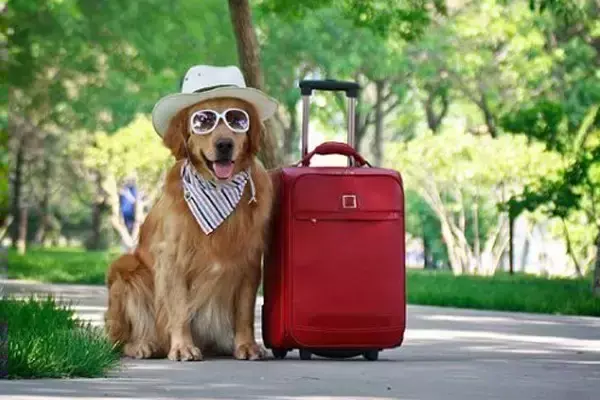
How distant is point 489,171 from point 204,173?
83.7 feet

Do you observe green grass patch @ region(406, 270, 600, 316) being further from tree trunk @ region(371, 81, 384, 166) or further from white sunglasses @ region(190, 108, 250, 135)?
tree trunk @ region(371, 81, 384, 166)

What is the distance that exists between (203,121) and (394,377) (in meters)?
1.99

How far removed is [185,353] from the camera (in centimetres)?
1123

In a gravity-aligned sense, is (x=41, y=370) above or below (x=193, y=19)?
below

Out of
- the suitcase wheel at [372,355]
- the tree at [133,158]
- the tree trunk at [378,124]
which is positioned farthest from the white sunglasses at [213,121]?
the tree trunk at [378,124]

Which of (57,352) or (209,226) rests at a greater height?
(209,226)

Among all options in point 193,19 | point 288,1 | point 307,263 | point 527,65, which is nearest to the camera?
point 307,263

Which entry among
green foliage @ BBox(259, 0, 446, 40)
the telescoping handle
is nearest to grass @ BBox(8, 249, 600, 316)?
green foliage @ BBox(259, 0, 446, 40)

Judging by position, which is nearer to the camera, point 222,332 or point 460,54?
point 222,332

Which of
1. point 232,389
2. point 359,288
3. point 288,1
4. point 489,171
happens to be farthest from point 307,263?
point 489,171

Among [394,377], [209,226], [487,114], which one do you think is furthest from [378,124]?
[394,377]

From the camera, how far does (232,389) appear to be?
929 cm

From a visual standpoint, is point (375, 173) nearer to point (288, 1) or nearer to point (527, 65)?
point (288, 1)

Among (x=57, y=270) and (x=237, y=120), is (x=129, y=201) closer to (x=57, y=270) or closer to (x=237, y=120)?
(x=57, y=270)
